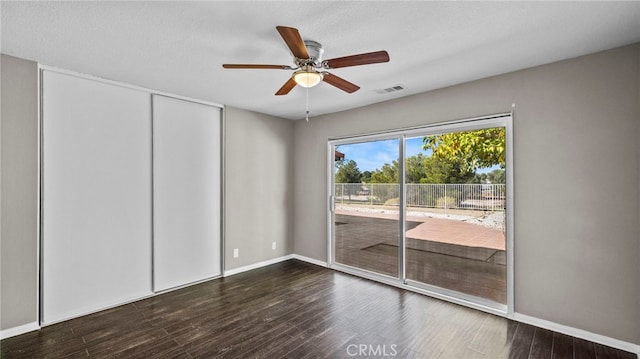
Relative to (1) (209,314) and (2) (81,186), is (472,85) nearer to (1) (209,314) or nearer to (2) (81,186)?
(1) (209,314)

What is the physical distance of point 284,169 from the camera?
5.24 metres

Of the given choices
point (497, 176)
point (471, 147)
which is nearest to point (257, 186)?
point (471, 147)

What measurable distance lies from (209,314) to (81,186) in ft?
6.28

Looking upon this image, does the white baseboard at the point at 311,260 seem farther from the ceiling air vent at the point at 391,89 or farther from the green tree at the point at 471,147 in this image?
the ceiling air vent at the point at 391,89

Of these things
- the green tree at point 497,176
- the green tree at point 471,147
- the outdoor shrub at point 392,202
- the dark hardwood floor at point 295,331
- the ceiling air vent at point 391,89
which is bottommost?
the dark hardwood floor at point 295,331

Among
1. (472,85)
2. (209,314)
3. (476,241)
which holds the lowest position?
(209,314)

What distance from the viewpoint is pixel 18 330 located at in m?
2.67

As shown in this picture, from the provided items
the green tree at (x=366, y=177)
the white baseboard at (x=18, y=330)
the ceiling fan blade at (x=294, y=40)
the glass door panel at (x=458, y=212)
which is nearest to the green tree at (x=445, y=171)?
the glass door panel at (x=458, y=212)

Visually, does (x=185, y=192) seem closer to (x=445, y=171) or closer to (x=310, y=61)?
(x=310, y=61)

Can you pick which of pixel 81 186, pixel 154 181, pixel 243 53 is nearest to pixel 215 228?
pixel 154 181

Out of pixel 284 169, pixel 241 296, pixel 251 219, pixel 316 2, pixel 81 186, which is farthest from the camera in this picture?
pixel 284 169

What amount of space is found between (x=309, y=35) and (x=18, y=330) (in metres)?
3.66

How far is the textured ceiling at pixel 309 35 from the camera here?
1.93 meters

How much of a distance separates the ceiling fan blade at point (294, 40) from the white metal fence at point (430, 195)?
2.46 meters
